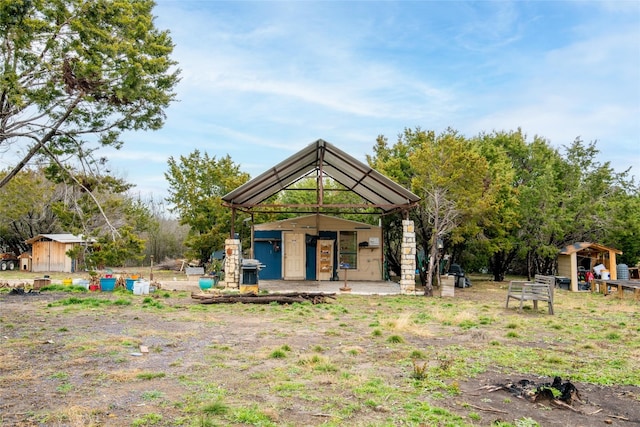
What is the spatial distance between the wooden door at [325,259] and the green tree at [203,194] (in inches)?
212

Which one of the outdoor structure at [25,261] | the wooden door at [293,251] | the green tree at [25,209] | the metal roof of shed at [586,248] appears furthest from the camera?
the outdoor structure at [25,261]

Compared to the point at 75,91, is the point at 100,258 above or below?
below

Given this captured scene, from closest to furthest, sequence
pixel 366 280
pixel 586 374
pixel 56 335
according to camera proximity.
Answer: pixel 586 374 < pixel 56 335 < pixel 366 280

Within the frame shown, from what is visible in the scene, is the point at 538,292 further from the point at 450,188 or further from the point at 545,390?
the point at 545,390

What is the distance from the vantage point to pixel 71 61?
8.84 metres

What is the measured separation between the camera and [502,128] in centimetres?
2528

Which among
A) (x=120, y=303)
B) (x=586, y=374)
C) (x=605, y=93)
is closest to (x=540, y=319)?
(x=586, y=374)

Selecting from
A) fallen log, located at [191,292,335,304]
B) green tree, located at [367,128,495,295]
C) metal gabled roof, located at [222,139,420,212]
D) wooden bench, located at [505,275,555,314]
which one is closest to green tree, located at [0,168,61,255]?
metal gabled roof, located at [222,139,420,212]

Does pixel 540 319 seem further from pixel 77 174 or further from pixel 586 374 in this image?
pixel 77 174

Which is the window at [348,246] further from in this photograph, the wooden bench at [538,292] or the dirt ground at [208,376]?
the dirt ground at [208,376]

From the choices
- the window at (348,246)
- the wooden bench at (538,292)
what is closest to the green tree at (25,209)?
the window at (348,246)

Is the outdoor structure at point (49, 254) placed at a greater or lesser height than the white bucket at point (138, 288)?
greater

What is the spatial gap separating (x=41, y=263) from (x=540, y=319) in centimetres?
2811

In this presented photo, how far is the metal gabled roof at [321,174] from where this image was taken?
50.3 ft
